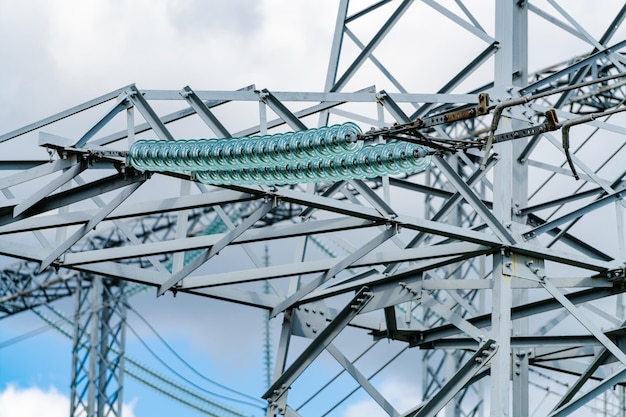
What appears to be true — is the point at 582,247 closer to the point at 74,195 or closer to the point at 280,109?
the point at 280,109

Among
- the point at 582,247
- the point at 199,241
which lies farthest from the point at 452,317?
the point at 199,241

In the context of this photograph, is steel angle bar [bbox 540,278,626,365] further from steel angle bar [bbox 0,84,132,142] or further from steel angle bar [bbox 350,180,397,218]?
steel angle bar [bbox 0,84,132,142]

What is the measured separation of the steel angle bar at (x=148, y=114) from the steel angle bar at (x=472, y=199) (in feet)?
8.42

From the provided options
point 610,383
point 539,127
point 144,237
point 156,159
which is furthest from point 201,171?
point 144,237

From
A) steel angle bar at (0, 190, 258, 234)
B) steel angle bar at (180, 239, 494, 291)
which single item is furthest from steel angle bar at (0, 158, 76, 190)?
steel angle bar at (180, 239, 494, 291)

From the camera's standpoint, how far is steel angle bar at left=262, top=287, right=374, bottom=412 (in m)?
16.0

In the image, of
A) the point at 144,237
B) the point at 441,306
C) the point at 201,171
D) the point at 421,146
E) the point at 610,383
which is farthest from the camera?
the point at 144,237

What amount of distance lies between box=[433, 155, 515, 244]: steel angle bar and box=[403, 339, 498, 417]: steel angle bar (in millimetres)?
1104

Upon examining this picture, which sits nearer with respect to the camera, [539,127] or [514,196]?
[539,127]

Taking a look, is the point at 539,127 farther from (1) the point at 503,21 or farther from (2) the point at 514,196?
(2) the point at 514,196

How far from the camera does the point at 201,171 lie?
13023mm

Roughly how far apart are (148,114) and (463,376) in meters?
4.22

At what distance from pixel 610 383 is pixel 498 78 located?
3477mm

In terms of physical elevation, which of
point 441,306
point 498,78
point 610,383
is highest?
point 498,78
